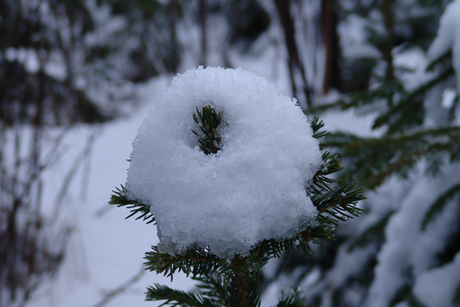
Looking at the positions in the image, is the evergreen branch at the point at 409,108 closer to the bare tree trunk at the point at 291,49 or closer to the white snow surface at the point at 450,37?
the white snow surface at the point at 450,37

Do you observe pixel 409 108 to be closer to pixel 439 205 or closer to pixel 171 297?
pixel 439 205

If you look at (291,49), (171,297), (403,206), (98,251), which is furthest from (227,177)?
(291,49)

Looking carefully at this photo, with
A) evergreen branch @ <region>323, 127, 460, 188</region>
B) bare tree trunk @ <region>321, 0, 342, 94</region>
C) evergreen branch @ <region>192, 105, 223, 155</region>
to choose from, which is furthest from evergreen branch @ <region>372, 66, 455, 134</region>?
bare tree trunk @ <region>321, 0, 342, 94</region>

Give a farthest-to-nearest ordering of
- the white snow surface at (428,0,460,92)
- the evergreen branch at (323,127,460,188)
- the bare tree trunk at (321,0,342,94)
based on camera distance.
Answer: the bare tree trunk at (321,0,342,94) → the white snow surface at (428,0,460,92) → the evergreen branch at (323,127,460,188)

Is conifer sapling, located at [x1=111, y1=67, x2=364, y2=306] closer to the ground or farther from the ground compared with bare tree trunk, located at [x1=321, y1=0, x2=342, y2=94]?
closer to the ground

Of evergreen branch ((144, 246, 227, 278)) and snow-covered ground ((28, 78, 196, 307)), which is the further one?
snow-covered ground ((28, 78, 196, 307))

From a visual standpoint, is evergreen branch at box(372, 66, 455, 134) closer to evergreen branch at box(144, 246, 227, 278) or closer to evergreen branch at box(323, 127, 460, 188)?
evergreen branch at box(323, 127, 460, 188)

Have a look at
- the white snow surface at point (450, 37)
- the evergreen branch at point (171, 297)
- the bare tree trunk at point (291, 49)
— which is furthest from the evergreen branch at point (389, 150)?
the bare tree trunk at point (291, 49)

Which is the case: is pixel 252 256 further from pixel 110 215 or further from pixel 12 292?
pixel 110 215
